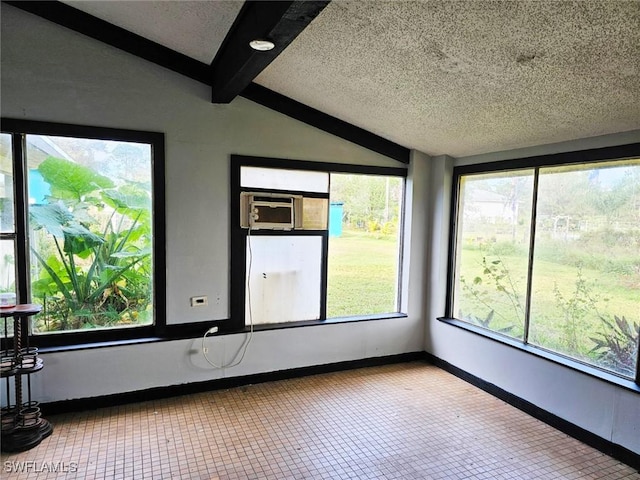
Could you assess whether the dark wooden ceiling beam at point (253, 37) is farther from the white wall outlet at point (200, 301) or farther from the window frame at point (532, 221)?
the window frame at point (532, 221)

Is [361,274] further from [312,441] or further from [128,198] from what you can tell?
[128,198]

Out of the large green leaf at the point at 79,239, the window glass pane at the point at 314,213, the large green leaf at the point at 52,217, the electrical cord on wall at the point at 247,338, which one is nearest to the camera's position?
the large green leaf at the point at 52,217

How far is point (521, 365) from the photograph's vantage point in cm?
329

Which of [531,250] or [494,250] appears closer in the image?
[531,250]

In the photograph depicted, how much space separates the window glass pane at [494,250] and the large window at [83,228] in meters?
2.85

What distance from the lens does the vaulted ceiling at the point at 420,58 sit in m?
1.91

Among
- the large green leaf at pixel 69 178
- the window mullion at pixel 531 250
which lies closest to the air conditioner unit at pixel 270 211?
the large green leaf at pixel 69 178

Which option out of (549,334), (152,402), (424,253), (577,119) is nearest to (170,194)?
(152,402)

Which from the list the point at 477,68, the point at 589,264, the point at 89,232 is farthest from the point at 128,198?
the point at 589,264

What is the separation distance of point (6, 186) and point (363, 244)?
298 cm

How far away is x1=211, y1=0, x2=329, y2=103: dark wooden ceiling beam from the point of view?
185 centimetres

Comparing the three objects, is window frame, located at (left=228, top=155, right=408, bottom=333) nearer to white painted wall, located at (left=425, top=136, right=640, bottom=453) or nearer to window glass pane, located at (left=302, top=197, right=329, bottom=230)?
window glass pane, located at (left=302, top=197, right=329, bottom=230)

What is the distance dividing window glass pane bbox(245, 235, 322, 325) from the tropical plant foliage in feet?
2.86

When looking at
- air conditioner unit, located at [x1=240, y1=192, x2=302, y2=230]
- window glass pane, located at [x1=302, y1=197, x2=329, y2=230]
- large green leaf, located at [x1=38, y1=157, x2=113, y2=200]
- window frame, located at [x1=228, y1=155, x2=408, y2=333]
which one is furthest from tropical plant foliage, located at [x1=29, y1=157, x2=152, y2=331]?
window glass pane, located at [x1=302, y1=197, x2=329, y2=230]
